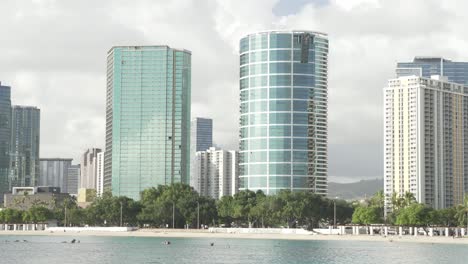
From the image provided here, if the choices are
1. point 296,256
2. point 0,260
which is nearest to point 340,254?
point 296,256

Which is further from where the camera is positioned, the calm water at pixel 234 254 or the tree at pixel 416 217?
the tree at pixel 416 217

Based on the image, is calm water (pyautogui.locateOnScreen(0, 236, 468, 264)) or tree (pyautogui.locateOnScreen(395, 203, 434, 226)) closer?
calm water (pyautogui.locateOnScreen(0, 236, 468, 264))

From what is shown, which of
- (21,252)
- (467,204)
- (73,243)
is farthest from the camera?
(467,204)

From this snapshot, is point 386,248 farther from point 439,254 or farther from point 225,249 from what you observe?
point 225,249

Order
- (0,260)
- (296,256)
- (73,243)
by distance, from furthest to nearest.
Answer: (73,243) < (296,256) < (0,260)

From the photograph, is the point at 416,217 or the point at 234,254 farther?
the point at 416,217

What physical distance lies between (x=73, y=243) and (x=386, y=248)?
61.0 meters

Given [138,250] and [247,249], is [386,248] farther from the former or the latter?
[138,250]

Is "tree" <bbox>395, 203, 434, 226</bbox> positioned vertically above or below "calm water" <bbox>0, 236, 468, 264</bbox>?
above

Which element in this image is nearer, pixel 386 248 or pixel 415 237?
pixel 386 248

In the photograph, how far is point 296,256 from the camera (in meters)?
135

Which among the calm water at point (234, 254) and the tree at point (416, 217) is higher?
the tree at point (416, 217)

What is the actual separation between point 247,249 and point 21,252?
36.8m

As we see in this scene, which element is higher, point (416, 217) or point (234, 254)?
point (416, 217)
